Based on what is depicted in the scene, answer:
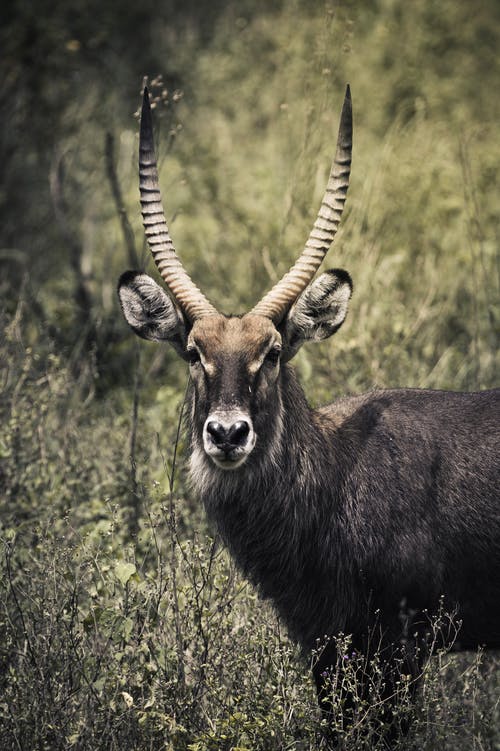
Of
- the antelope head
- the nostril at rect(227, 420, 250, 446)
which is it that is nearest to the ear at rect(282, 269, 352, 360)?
the antelope head

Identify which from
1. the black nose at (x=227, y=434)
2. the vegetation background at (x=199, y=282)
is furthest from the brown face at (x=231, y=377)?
the vegetation background at (x=199, y=282)

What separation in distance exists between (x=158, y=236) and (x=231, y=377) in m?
1.00

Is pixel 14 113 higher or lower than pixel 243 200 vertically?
higher

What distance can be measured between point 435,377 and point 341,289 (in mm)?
2951

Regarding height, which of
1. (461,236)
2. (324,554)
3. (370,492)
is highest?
(461,236)

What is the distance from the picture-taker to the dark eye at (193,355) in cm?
476

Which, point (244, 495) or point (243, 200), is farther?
point (243, 200)

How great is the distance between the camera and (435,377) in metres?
7.70

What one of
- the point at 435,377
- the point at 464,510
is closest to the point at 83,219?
the point at 435,377

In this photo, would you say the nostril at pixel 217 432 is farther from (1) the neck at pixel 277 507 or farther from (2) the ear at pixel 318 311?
(2) the ear at pixel 318 311

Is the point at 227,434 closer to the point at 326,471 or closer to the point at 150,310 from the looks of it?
the point at 326,471

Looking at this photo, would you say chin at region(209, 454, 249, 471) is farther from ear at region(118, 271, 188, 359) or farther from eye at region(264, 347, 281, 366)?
ear at region(118, 271, 188, 359)

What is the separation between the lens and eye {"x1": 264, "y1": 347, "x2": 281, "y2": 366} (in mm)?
4707

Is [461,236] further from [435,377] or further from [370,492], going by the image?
[370,492]
